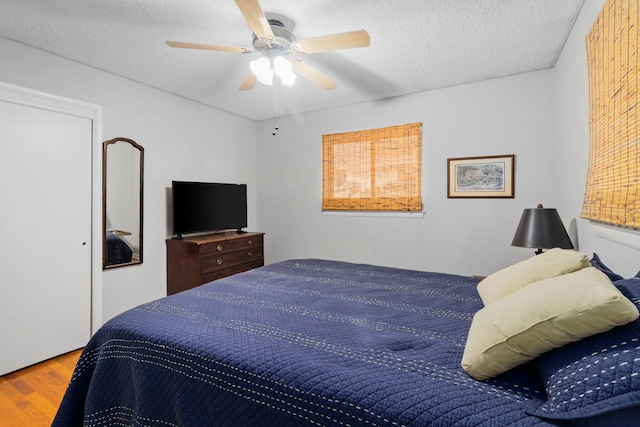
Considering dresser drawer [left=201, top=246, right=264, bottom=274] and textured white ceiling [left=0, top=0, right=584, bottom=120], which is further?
dresser drawer [left=201, top=246, right=264, bottom=274]

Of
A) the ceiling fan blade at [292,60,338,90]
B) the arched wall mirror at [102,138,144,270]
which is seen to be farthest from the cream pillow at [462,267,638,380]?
the arched wall mirror at [102,138,144,270]

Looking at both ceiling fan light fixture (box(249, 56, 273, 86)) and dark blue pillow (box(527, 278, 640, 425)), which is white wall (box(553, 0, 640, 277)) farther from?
ceiling fan light fixture (box(249, 56, 273, 86))

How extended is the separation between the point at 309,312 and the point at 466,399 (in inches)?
33.9

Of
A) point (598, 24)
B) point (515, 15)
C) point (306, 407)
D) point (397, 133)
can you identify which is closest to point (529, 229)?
point (598, 24)

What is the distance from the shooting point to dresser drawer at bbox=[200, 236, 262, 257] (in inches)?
142

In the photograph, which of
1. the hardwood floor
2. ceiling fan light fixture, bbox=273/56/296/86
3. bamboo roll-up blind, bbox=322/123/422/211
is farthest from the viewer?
bamboo roll-up blind, bbox=322/123/422/211

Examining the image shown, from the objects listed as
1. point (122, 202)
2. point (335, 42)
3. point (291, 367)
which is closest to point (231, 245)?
point (122, 202)

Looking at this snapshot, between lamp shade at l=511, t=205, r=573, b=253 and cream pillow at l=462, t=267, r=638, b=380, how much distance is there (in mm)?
1482

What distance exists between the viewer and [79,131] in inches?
110

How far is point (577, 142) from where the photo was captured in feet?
7.59

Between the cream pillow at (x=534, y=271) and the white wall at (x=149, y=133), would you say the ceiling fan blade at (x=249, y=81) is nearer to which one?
the white wall at (x=149, y=133)

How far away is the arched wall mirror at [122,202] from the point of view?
3137 mm

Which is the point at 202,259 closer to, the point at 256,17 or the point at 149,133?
the point at 149,133

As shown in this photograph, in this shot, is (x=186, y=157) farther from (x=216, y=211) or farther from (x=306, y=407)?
(x=306, y=407)
